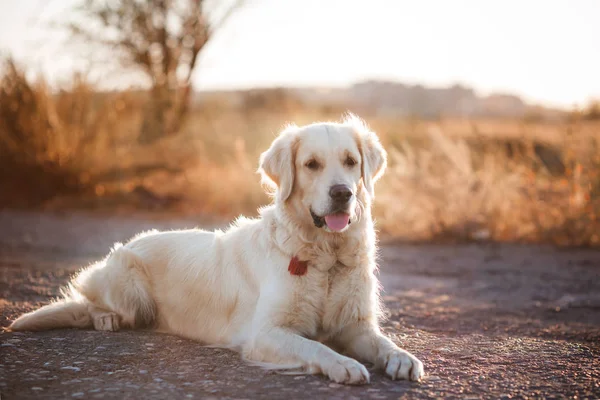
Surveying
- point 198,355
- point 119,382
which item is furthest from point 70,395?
point 198,355

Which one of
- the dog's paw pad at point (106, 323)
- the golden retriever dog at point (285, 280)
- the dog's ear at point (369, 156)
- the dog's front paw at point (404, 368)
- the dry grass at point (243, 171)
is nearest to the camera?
the dog's front paw at point (404, 368)

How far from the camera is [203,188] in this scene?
12.9 m

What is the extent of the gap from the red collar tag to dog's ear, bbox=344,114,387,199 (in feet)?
2.36

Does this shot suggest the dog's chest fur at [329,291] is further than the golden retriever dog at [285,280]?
Yes

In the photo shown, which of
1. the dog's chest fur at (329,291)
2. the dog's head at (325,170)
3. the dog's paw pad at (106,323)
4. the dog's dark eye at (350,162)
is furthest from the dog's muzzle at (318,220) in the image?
the dog's paw pad at (106,323)

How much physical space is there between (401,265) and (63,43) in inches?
416

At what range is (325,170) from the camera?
384 cm

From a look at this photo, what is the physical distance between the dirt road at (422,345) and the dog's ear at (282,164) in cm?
116

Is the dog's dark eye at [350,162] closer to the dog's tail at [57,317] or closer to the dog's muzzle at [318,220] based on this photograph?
the dog's muzzle at [318,220]

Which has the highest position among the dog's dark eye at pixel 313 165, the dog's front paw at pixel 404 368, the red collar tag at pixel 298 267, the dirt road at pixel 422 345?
the dog's dark eye at pixel 313 165

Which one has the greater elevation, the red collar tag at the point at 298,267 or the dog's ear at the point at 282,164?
the dog's ear at the point at 282,164

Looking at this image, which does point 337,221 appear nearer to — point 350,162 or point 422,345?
point 350,162

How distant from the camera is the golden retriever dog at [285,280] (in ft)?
11.7

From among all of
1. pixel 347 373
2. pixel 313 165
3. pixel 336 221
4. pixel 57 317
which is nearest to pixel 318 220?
pixel 336 221
